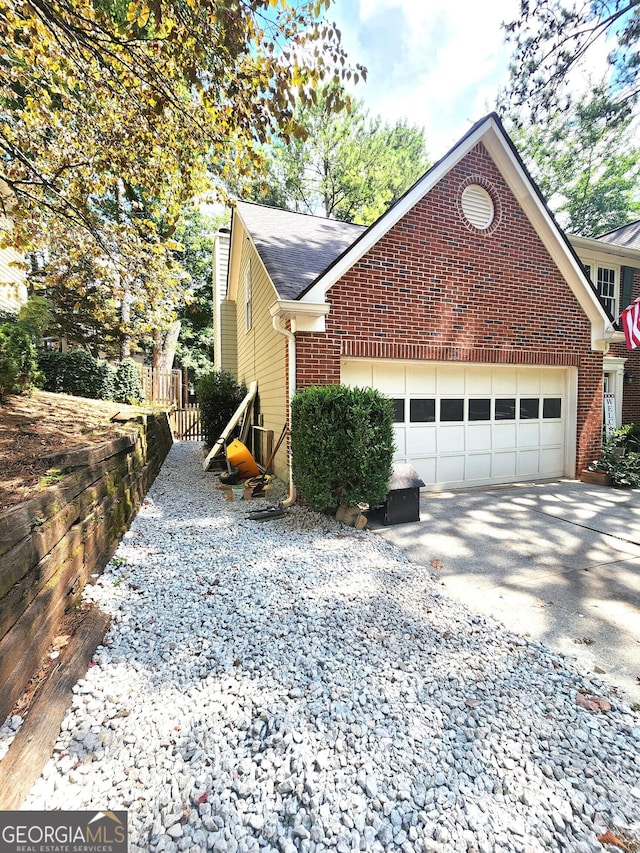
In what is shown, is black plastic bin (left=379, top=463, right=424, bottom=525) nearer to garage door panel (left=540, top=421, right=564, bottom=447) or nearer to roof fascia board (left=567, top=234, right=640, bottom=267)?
garage door panel (left=540, top=421, right=564, bottom=447)

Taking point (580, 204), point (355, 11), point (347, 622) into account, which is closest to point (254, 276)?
point (355, 11)

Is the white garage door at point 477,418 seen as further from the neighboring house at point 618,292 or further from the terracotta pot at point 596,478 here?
the neighboring house at point 618,292

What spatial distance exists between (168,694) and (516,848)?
1.77m

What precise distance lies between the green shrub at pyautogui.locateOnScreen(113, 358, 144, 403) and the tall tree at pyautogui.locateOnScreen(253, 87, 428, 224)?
583 inches

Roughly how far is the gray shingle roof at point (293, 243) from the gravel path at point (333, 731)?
4.50 metres

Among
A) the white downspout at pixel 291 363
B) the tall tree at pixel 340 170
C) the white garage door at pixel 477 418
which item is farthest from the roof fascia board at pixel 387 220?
the tall tree at pixel 340 170

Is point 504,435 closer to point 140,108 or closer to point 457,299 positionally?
point 457,299

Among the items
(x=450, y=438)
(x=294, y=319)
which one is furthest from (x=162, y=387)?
(x=450, y=438)

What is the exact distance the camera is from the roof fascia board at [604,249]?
997 cm

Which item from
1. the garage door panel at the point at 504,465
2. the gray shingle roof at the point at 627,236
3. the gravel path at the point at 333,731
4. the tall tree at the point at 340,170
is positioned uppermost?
the tall tree at the point at 340,170

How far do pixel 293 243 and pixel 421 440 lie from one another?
4.75m

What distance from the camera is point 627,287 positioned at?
36.4 feet

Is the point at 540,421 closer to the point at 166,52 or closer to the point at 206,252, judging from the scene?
the point at 166,52

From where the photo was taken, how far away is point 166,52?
4023mm
